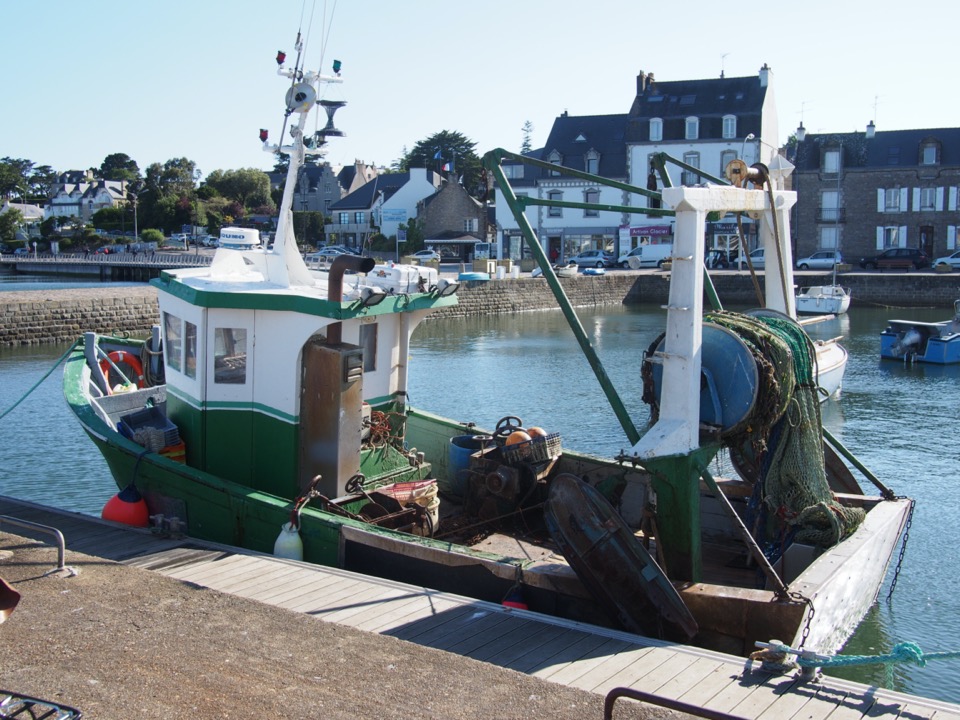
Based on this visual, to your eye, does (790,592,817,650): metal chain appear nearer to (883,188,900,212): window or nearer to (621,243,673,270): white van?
(621,243,673,270): white van

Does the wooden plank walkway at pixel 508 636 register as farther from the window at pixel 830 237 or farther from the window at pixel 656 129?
the window at pixel 830 237

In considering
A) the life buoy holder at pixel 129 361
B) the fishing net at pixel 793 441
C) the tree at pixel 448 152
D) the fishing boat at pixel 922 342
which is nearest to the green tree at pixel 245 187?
the tree at pixel 448 152

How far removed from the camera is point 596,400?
2053 cm

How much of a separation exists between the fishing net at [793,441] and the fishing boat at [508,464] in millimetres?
18

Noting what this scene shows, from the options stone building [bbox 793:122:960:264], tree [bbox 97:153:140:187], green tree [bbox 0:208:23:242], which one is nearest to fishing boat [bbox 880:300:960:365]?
stone building [bbox 793:122:960:264]

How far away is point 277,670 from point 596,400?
52.8 feet

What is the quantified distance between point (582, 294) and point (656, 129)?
581 inches

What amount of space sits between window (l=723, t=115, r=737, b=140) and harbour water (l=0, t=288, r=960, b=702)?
18309 mm

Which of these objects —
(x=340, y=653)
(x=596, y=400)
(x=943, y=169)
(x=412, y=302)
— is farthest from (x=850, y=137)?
(x=340, y=653)

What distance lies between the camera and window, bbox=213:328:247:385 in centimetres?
799

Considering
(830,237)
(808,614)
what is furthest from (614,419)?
(830,237)

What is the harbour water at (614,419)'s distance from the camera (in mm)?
8805

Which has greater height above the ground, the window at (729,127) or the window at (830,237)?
the window at (729,127)

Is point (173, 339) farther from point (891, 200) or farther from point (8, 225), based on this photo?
point (8, 225)
